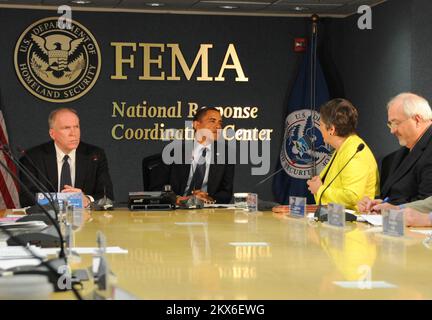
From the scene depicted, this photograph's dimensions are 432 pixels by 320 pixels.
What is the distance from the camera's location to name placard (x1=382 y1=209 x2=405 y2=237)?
346 centimetres

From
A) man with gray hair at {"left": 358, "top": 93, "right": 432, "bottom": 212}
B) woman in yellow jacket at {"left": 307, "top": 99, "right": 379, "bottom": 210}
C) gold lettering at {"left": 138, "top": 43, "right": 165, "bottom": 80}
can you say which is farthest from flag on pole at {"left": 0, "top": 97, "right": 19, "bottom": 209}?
man with gray hair at {"left": 358, "top": 93, "right": 432, "bottom": 212}

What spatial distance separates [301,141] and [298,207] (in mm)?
3938

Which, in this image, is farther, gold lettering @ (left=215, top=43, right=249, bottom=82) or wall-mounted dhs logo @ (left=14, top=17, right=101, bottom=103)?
gold lettering @ (left=215, top=43, right=249, bottom=82)

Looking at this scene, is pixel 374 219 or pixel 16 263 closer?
→ pixel 16 263

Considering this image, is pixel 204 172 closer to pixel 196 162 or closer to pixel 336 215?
pixel 196 162

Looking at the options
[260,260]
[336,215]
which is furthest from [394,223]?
[260,260]

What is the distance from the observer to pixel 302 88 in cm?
841

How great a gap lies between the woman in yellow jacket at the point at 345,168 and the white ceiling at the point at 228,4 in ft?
7.71

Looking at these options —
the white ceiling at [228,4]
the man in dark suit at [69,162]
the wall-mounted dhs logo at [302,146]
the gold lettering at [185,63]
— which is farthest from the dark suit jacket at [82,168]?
the wall-mounted dhs logo at [302,146]

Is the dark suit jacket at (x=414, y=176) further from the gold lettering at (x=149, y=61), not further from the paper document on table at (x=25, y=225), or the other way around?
the gold lettering at (x=149, y=61)

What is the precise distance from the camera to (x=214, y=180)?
653 centimetres

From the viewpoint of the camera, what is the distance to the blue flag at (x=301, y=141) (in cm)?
842

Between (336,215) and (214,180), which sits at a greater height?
(336,215)

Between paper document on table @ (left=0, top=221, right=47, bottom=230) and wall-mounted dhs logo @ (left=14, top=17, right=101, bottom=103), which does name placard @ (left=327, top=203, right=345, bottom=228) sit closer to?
paper document on table @ (left=0, top=221, right=47, bottom=230)
